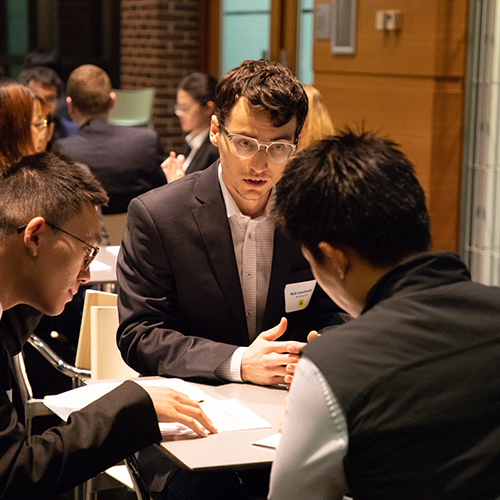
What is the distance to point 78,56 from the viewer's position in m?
9.09

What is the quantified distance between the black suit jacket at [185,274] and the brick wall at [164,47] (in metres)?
6.21

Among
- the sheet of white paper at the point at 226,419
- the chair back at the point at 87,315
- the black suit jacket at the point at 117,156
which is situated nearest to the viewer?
the sheet of white paper at the point at 226,419

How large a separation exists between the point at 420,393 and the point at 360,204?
0.32 m

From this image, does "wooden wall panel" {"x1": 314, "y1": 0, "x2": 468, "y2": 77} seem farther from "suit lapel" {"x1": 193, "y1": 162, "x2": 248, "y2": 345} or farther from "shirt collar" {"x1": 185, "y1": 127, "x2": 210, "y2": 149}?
"suit lapel" {"x1": 193, "y1": 162, "x2": 248, "y2": 345}

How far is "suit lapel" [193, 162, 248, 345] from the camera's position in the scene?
2125 millimetres

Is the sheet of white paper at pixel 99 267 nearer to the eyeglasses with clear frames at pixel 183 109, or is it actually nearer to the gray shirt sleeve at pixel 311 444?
the gray shirt sleeve at pixel 311 444

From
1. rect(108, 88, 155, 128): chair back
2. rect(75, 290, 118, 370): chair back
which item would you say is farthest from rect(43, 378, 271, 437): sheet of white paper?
rect(108, 88, 155, 128): chair back

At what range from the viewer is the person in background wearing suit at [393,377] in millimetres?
1088

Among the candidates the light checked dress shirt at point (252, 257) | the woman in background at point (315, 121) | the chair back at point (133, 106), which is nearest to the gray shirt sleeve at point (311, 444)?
the light checked dress shirt at point (252, 257)

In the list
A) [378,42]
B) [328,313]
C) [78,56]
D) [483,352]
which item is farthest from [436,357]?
[78,56]

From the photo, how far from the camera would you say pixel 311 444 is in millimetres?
1106

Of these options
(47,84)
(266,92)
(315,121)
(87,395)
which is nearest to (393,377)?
(87,395)

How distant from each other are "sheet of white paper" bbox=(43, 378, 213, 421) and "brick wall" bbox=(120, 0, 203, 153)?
261 inches

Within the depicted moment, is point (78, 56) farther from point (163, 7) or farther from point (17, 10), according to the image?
point (163, 7)
